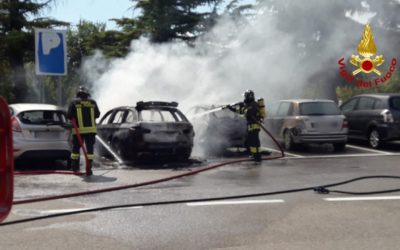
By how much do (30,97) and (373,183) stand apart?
61.9ft

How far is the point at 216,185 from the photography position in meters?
8.47

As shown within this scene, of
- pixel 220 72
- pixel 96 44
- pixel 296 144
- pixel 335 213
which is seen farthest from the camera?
pixel 96 44

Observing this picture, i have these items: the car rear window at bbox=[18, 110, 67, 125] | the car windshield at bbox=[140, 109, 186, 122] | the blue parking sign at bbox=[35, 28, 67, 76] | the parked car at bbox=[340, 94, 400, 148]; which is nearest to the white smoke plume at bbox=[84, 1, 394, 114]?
the parked car at bbox=[340, 94, 400, 148]

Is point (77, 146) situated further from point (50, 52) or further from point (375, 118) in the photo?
point (375, 118)

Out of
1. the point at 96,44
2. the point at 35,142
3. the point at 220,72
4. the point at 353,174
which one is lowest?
the point at 353,174

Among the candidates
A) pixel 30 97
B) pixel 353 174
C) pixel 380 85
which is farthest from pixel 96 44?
pixel 353 174

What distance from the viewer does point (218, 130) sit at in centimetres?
1263

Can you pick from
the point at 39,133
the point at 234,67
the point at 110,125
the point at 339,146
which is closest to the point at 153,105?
the point at 110,125

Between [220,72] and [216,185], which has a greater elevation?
[220,72]

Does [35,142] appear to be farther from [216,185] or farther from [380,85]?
[380,85]

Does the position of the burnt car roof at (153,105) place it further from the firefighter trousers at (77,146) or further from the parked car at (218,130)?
the parked car at (218,130)

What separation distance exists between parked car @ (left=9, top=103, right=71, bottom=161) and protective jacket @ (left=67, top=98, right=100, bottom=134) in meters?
0.68

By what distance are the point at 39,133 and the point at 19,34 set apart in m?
12.6

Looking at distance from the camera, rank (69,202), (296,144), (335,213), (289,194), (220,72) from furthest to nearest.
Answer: (220,72)
(296,144)
(289,194)
(69,202)
(335,213)
